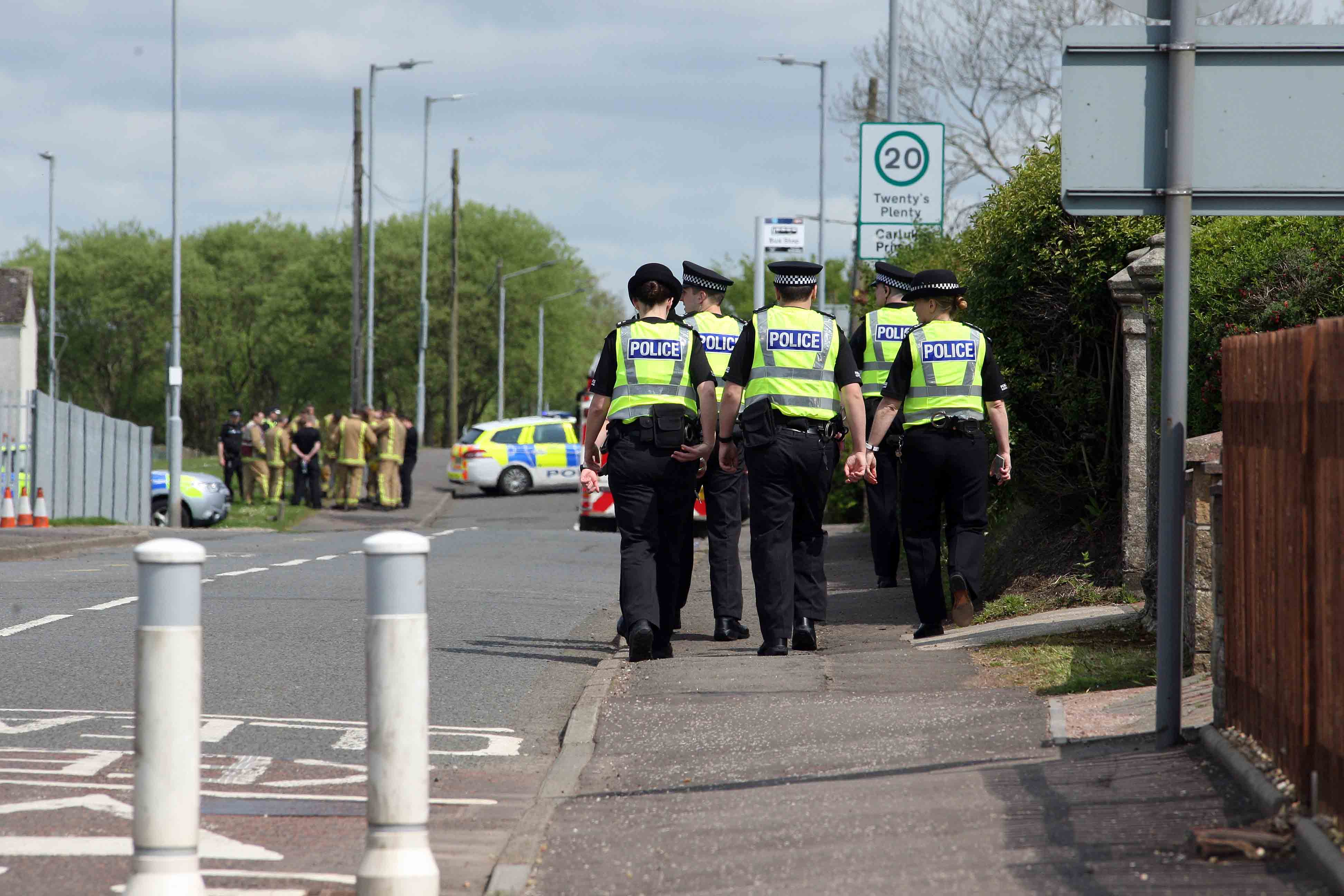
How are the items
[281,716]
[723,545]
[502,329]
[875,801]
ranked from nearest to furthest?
[875,801], [281,716], [723,545], [502,329]

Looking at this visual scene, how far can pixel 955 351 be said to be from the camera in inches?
352

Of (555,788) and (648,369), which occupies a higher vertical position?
(648,369)

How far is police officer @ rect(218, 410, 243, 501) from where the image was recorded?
3425 centimetres

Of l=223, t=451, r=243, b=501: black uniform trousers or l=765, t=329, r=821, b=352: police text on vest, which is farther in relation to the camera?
l=223, t=451, r=243, b=501: black uniform trousers

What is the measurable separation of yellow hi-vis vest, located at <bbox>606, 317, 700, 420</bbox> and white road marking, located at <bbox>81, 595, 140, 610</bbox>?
407cm

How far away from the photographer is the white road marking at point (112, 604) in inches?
439

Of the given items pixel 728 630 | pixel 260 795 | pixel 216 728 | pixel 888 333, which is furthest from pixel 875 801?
pixel 888 333

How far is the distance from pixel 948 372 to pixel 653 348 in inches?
60.9

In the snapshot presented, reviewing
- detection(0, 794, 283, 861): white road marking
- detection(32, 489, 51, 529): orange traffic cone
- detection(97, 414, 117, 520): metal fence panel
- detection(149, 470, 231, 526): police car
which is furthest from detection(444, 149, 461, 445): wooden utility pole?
detection(0, 794, 283, 861): white road marking

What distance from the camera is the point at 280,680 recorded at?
26.8 ft

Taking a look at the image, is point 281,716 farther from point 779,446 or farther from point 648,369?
point 779,446

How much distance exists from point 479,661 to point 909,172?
9.03 meters

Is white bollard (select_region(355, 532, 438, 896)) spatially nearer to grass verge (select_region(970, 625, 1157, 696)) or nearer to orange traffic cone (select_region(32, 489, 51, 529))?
grass verge (select_region(970, 625, 1157, 696))

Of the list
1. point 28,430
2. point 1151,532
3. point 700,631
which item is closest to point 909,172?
point 700,631
